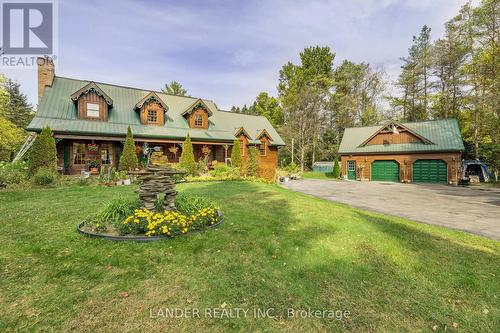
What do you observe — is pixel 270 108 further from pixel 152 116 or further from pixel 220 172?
pixel 220 172

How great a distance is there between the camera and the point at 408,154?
76.7ft

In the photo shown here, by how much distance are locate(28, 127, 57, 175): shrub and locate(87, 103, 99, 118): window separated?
4511 mm

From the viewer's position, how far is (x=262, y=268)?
3916 mm

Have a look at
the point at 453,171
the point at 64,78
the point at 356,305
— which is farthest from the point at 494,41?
the point at 64,78

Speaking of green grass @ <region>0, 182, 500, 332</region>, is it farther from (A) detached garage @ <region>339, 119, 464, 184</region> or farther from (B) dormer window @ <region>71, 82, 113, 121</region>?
(A) detached garage @ <region>339, 119, 464, 184</region>

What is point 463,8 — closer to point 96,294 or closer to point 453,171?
point 453,171

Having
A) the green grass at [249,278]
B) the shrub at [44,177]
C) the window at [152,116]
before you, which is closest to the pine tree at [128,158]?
the shrub at [44,177]

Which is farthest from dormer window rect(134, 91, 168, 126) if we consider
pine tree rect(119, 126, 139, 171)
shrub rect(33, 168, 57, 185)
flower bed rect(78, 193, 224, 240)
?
flower bed rect(78, 193, 224, 240)

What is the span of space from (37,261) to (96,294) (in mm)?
1646

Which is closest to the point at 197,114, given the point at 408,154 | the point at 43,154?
the point at 43,154

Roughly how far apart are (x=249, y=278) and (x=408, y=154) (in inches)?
1022

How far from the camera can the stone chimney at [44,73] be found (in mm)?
17703

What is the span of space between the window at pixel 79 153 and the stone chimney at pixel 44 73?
5.06 metres

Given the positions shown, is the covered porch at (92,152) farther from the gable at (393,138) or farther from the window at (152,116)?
the gable at (393,138)
